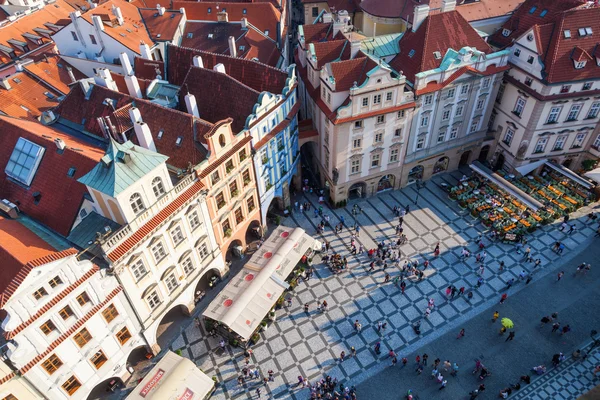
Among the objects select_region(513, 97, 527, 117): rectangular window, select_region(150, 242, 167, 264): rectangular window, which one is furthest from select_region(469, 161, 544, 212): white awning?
select_region(150, 242, 167, 264): rectangular window

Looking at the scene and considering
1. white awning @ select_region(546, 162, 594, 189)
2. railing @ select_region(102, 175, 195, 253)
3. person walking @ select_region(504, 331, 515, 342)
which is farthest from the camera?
white awning @ select_region(546, 162, 594, 189)

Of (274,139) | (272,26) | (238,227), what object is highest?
(272,26)

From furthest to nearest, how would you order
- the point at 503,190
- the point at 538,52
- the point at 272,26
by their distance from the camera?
1. the point at 272,26
2. the point at 503,190
3. the point at 538,52

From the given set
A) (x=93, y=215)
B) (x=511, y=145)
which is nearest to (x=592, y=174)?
(x=511, y=145)

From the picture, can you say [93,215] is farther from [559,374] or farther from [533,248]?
[533,248]

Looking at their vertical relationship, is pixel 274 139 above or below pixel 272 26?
below

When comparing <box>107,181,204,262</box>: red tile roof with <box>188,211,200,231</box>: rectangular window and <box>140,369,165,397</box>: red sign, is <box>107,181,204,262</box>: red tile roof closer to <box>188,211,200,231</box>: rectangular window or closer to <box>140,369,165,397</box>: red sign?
<box>188,211,200,231</box>: rectangular window

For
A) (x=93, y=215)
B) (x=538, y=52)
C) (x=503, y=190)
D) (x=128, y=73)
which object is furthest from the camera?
(x=503, y=190)
